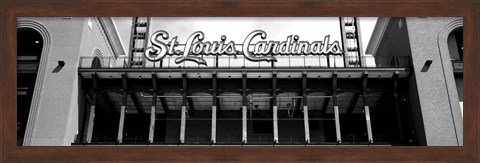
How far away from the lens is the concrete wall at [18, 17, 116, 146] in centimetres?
4238

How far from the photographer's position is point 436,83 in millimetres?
43938

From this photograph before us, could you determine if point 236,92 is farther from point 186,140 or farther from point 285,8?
point 285,8

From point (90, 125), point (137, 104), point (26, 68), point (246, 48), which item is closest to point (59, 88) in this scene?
point (90, 125)

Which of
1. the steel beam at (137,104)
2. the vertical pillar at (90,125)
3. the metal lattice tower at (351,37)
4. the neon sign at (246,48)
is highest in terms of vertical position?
the metal lattice tower at (351,37)

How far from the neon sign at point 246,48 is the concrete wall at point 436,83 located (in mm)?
7084

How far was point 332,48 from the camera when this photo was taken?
1898 inches

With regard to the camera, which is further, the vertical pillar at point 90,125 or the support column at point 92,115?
the support column at point 92,115

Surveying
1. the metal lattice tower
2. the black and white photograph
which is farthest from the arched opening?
the metal lattice tower

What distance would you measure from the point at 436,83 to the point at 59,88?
32215 mm

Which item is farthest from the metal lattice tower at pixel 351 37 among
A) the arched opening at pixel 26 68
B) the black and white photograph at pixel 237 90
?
the arched opening at pixel 26 68

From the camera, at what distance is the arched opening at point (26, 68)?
45.0 meters

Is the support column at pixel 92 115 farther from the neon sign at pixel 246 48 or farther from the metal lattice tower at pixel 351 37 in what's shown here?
the metal lattice tower at pixel 351 37

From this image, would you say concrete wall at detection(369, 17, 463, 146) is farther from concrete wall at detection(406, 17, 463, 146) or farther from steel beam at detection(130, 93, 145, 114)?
steel beam at detection(130, 93, 145, 114)

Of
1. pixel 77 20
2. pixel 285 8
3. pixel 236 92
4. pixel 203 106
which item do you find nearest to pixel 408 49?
pixel 236 92
